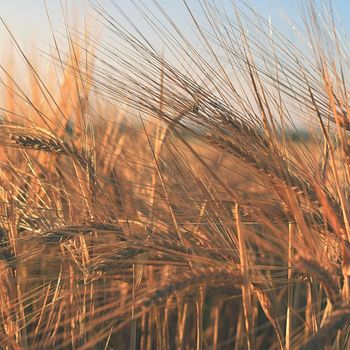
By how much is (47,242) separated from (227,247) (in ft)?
1.11

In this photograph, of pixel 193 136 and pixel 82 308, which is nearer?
pixel 193 136

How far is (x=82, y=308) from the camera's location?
1519mm

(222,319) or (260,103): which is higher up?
(260,103)

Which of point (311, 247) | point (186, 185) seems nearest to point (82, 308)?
point (186, 185)

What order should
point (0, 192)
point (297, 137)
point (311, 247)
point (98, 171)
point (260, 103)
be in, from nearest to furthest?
point (311, 247)
point (260, 103)
point (297, 137)
point (98, 171)
point (0, 192)

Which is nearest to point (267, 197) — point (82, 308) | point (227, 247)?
point (227, 247)

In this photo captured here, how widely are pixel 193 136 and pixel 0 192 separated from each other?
2.17ft

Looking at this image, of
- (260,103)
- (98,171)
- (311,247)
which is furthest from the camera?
(98,171)

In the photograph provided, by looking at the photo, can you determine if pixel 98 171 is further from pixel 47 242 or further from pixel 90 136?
pixel 47 242

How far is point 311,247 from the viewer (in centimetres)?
98

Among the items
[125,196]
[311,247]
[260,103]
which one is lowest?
[311,247]

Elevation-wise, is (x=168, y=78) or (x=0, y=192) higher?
(x=168, y=78)

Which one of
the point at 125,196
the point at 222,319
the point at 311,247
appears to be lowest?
the point at 222,319

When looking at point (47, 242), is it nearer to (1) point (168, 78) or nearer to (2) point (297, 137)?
(1) point (168, 78)
